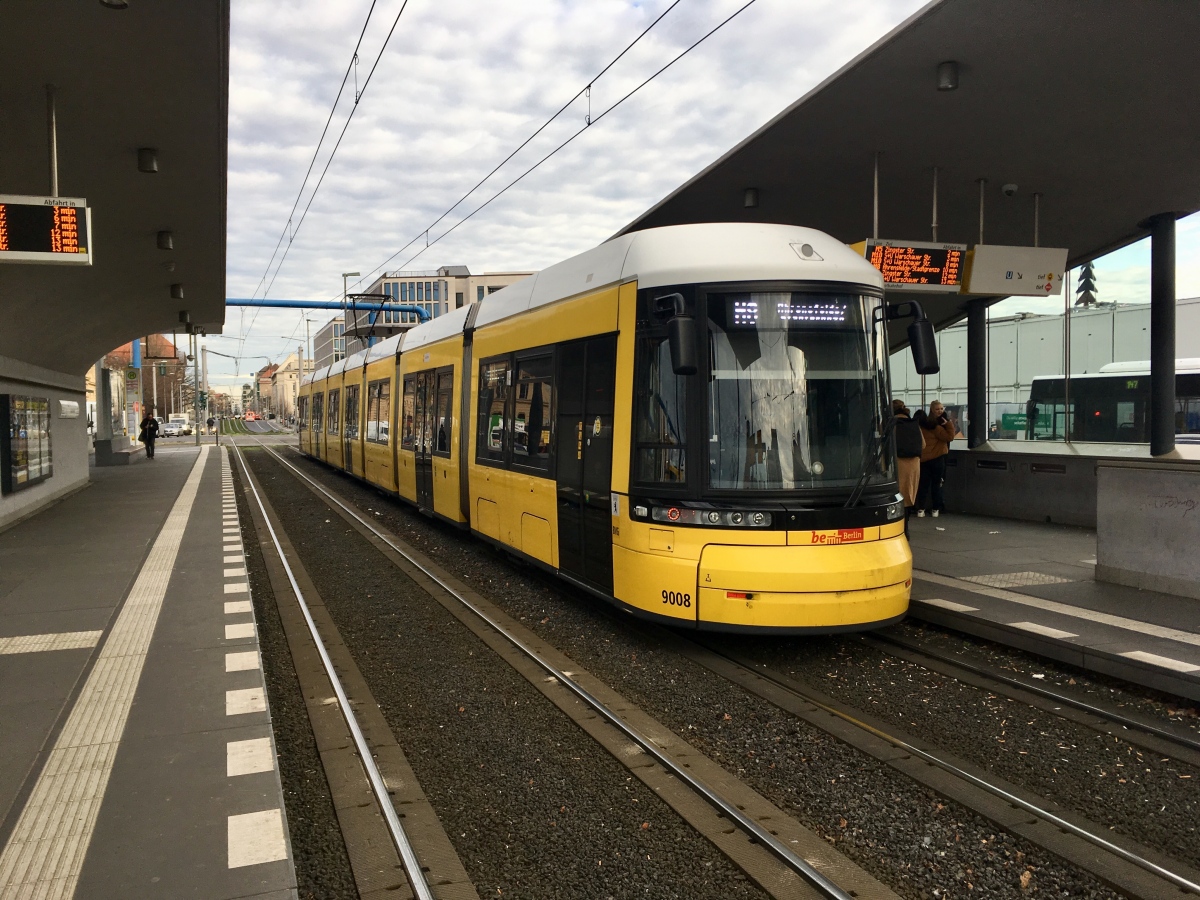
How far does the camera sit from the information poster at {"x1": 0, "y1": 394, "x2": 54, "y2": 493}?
14.4 m

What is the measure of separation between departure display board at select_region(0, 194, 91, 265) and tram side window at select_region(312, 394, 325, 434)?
1960 centimetres

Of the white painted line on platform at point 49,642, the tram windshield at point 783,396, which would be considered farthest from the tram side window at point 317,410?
the tram windshield at point 783,396

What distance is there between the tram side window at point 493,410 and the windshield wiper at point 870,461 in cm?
430

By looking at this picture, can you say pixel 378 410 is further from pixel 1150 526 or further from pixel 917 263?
pixel 1150 526

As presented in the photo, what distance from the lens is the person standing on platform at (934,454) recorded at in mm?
13375

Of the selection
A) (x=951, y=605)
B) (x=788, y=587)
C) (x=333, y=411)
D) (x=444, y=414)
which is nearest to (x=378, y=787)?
(x=788, y=587)

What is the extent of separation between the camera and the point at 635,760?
498 cm

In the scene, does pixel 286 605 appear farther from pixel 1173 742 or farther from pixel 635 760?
pixel 1173 742

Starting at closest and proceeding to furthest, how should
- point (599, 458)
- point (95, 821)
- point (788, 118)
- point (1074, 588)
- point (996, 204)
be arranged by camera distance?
point (95, 821) < point (599, 458) < point (1074, 588) < point (788, 118) < point (996, 204)

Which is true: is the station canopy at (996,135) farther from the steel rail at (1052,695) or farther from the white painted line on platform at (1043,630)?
the steel rail at (1052,695)

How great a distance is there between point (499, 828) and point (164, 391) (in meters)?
109

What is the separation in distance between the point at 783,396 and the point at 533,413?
10.7 ft

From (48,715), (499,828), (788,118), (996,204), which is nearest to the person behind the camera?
(499,828)

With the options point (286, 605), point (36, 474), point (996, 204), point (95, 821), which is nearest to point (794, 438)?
point (95, 821)
